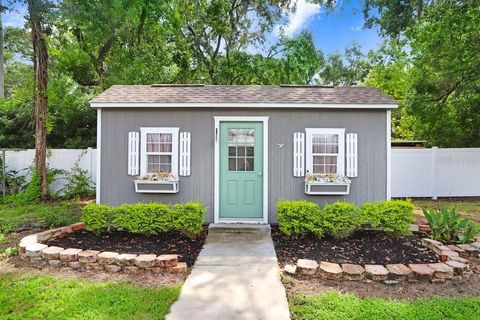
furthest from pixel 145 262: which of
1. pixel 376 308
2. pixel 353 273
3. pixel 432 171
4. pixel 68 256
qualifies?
pixel 432 171

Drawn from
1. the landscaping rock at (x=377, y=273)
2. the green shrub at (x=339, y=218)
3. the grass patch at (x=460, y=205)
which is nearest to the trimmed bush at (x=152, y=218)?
the green shrub at (x=339, y=218)

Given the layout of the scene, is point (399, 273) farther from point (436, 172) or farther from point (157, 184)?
point (436, 172)

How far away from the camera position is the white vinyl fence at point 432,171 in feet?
32.7

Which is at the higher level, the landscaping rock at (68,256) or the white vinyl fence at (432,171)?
the white vinyl fence at (432,171)

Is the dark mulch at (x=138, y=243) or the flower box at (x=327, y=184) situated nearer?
the dark mulch at (x=138, y=243)

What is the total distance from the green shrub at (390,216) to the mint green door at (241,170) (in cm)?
204

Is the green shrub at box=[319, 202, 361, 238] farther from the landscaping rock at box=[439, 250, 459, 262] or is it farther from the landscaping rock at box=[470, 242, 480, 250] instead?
the landscaping rock at box=[470, 242, 480, 250]

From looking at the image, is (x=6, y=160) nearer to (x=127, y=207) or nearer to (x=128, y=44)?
(x=128, y=44)

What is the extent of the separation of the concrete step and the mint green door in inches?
13.9

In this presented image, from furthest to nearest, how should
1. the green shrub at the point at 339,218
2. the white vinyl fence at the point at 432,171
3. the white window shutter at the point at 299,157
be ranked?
the white vinyl fence at the point at 432,171 < the white window shutter at the point at 299,157 < the green shrub at the point at 339,218

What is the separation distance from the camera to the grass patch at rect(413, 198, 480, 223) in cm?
786

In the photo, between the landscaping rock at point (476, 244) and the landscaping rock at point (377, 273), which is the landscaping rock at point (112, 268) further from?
the landscaping rock at point (476, 244)

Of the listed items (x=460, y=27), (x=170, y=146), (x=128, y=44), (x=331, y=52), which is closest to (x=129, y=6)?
(x=128, y=44)

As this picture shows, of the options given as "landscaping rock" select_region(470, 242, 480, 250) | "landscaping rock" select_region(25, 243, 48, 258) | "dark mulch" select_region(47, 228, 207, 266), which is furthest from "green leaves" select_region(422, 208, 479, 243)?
"landscaping rock" select_region(25, 243, 48, 258)
